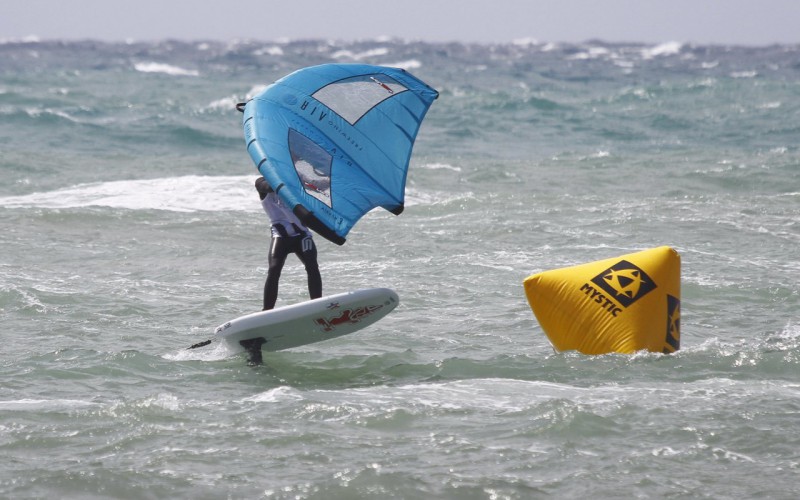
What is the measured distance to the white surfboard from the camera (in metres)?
8.36

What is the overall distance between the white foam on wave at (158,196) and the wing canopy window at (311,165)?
8414 mm

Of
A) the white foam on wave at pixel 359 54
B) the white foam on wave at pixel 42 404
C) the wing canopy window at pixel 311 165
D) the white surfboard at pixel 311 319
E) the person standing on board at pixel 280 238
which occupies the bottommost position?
the white foam on wave at pixel 42 404

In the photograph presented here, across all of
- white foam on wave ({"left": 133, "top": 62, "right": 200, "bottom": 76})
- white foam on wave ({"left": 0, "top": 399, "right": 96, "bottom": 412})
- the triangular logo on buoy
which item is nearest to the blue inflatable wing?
the triangular logo on buoy

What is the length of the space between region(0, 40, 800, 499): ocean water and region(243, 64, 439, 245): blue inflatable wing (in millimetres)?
1314

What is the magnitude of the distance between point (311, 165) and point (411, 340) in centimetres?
197

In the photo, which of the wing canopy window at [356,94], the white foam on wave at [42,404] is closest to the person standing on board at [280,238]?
the wing canopy window at [356,94]

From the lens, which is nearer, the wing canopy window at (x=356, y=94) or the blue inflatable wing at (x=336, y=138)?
the blue inflatable wing at (x=336, y=138)

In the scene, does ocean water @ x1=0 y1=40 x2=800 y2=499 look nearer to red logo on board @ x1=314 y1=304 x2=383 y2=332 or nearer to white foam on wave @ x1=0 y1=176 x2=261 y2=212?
white foam on wave @ x1=0 y1=176 x2=261 y2=212

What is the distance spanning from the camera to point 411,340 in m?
9.66

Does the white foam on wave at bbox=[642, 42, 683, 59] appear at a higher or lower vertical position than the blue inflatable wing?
higher

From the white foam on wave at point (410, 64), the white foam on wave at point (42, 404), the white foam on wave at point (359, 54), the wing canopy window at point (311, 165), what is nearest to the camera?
the white foam on wave at point (42, 404)

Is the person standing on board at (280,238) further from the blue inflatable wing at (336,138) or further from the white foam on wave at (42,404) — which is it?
the white foam on wave at (42,404)

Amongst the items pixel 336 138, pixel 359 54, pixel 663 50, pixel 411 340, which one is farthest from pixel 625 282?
pixel 663 50

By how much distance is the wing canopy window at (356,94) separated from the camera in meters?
9.18
